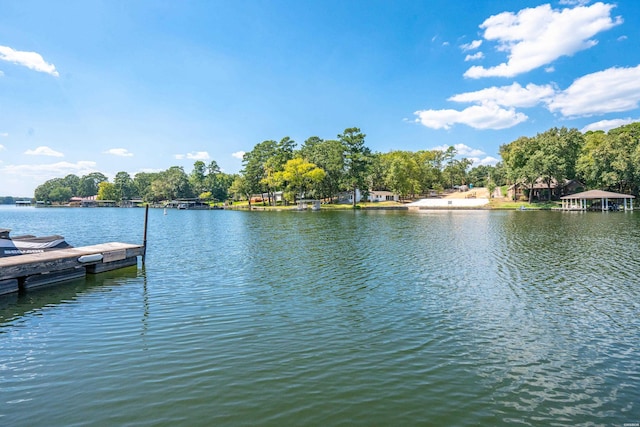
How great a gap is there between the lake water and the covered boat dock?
5866 centimetres

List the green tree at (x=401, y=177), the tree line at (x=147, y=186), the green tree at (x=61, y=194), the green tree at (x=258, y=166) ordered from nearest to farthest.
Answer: the green tree at (x=401, y=177)
the green tree at (x=258, y=166)
the tree line at (x=147, y=186)
the green tree at (x=61, y=194)

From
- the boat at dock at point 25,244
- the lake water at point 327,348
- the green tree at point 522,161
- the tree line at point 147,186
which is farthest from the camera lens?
the tree line at point 147,186

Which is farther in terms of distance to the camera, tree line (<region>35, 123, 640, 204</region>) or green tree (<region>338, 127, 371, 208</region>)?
green tree (<region>338, 127, 371, 208</region>)

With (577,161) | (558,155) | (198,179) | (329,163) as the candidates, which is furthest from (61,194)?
(577,161)

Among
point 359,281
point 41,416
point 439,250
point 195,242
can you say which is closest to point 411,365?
point 41,416

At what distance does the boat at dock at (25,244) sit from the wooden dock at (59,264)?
3200mm

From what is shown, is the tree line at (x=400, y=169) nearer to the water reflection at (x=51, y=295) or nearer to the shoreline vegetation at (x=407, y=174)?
the shoreline vegetation at (x=407, y=174)

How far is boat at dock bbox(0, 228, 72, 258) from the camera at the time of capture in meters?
18.3

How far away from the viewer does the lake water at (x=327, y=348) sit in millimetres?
6117

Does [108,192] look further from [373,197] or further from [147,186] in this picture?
[373,197]

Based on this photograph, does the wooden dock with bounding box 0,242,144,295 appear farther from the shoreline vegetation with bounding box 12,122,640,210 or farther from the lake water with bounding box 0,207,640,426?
the shoreline vegetation with bounding box 12,122,640,210

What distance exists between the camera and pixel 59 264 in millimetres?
15484

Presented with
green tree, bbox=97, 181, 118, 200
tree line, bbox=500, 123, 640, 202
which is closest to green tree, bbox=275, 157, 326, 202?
tree line, bbox=500, 123, 640, 202

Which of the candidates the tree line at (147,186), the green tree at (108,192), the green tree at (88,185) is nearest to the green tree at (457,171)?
the tree line at (147,186)
